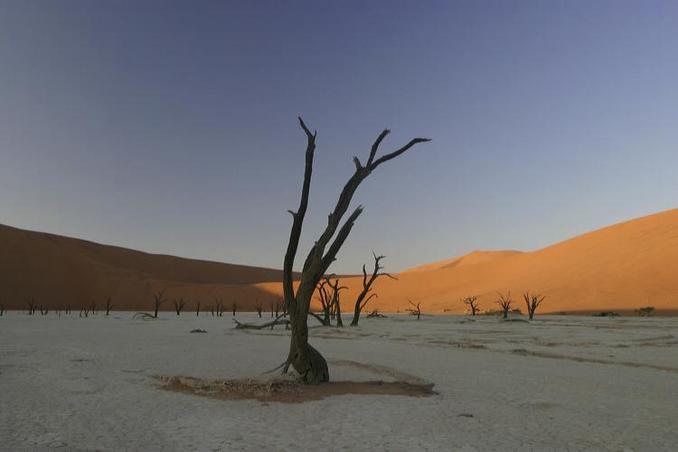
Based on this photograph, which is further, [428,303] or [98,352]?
[428,303]

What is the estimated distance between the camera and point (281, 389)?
613 centimetres

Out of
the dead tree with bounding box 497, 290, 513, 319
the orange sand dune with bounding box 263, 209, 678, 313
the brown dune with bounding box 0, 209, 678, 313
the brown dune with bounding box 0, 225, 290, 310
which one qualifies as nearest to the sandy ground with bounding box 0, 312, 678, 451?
the dead tree with bounding box 497, 290, 513, 319

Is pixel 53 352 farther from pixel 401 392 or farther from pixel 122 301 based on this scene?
pixel 122 301

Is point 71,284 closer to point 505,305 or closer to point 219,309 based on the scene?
point 219,309

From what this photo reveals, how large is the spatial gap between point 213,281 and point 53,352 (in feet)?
290

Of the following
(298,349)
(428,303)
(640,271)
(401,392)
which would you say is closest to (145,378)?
(298,349)

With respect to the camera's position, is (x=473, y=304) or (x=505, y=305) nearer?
(x=505, y=305)

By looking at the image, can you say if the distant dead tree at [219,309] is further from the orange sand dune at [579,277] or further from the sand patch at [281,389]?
the sand patch at [281,389]

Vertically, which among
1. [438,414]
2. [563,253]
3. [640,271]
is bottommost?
[438,414]

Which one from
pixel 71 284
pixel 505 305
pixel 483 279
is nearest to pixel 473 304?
pixel 505 305

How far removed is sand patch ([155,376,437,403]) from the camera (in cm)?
586

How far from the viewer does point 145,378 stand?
6996 millimetres

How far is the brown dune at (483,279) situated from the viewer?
4225cm

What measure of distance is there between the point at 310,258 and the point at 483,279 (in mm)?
61816
